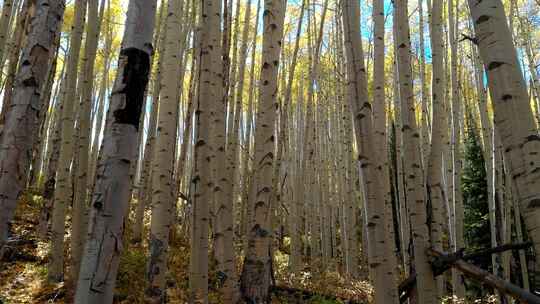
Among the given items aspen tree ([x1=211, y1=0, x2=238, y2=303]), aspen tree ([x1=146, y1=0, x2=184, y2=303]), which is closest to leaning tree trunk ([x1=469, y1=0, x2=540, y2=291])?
aspen tree ([x1=211, y1=0, x2=238, y2=303])

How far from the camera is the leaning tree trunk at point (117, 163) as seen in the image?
1.27 m

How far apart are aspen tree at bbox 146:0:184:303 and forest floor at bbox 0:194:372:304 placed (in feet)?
3.76

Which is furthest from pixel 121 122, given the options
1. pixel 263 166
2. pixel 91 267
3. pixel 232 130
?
pixel 232 130

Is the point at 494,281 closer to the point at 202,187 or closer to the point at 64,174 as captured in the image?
the point at 202,187

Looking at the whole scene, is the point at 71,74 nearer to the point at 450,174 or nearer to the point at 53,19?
the point at 53,19

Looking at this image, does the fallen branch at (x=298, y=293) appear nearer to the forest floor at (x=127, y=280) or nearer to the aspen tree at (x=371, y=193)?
the forest floor at (x=127, y=280)

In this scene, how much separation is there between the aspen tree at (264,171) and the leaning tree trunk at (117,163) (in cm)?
158

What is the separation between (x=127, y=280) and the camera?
4.64 meters

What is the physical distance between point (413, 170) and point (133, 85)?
2.04 meters

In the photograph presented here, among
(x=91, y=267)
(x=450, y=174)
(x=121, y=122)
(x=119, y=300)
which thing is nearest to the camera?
(x=91, y=267)

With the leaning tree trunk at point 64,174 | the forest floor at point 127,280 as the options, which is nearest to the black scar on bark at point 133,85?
the forest floor at point 127,280

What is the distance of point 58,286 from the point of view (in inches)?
164

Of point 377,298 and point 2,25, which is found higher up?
point 2,25

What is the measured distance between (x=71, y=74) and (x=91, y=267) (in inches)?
152
